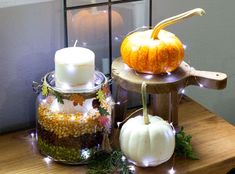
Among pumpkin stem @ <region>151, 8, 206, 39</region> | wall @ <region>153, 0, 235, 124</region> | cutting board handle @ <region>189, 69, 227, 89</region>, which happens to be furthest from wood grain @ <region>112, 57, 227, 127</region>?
wall @ <region>153, 0, 235, 124</region>

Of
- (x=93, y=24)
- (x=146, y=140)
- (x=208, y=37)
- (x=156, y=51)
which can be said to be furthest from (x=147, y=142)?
(x=208, y=37)

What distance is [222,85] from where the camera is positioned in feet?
3.81

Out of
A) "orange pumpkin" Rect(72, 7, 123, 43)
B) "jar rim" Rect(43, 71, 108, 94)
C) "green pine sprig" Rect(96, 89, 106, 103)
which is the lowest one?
"green pine sprig" Rect(96, 89, 106, 103)

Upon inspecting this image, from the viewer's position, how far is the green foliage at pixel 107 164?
1.09 metres

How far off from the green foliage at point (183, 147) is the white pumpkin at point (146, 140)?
6 cm

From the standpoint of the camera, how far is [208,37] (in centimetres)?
150

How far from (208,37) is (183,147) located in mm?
458

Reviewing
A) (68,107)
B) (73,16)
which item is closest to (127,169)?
(68,107)

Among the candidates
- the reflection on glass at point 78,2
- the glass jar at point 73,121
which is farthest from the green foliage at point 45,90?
the reflection on glass at point 78,2

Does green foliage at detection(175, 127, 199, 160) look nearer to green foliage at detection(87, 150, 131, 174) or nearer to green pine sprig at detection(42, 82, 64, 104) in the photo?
green foliage at detection(87, 150, 131, 174)

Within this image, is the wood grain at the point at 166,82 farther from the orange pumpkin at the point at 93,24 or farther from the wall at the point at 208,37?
the wall at the point at 208,37

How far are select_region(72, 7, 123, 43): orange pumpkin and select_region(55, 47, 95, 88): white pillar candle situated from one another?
14cm

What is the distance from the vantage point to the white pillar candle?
109 cm

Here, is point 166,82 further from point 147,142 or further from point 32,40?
point 32,40
